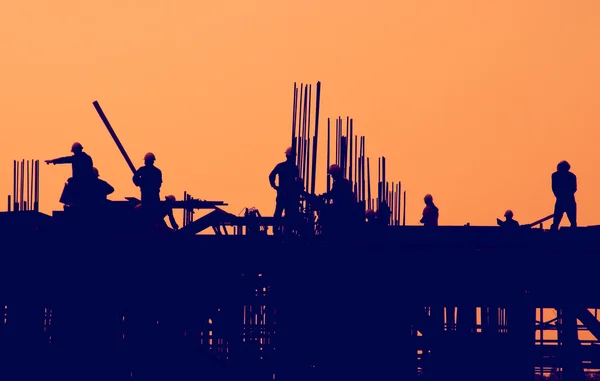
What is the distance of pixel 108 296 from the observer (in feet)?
109

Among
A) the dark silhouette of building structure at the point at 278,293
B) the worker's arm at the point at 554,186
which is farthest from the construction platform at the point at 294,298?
the worker's arm at the point at 554,186

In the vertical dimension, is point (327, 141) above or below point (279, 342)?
above

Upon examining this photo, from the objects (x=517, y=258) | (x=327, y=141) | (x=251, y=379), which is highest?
(x=327, y=141)

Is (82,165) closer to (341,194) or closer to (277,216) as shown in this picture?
(277,216)

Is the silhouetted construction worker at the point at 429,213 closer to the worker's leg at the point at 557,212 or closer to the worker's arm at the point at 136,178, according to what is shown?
the worker's leg at the point at 557,212

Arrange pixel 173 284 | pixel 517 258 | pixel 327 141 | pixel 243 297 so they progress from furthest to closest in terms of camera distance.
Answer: pixel 327 141 → pixel 243 297 → pixel 173 284 → pixel 517 258

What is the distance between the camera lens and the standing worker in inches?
1315

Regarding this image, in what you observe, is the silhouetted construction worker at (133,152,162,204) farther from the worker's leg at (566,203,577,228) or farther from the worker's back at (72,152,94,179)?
the worker's leg at (566,203,577,228)

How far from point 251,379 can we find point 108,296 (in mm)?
3504

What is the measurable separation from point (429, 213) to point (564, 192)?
125 inches

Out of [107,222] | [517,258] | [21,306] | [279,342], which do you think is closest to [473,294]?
[517,258]

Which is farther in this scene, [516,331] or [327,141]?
[327,141]

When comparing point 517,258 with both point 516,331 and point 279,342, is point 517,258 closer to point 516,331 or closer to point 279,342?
point 516,331

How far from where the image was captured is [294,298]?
109 feet
